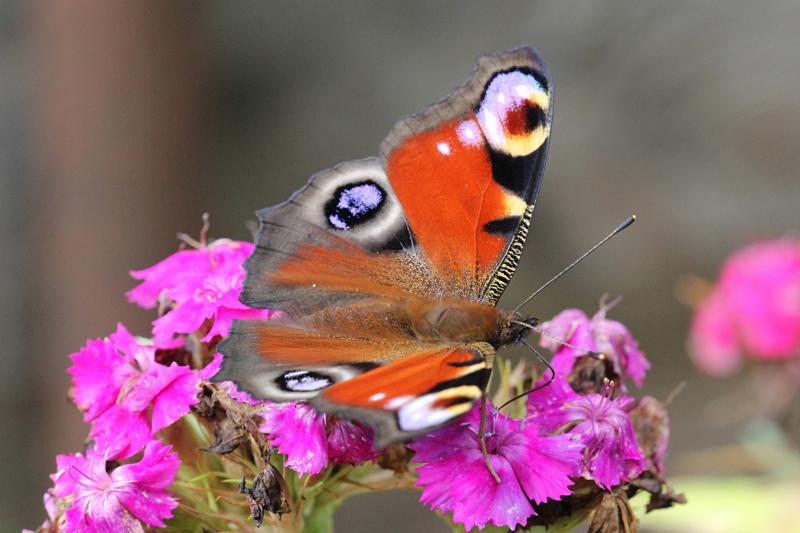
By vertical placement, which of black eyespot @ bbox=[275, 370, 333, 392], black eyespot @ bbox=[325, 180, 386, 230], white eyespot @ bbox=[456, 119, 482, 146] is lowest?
black eyespot @ bbox=[275, 370, 333, 392]

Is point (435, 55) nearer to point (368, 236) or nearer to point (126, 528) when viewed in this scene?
point (368, 236)

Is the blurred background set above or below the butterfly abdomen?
above

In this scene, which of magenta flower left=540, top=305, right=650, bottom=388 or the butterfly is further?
magenta flower left=540, top=305, right=650, bottom=388

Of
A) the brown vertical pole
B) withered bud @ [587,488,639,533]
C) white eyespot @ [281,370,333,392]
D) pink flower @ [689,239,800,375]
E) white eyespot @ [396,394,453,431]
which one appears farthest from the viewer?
the brown vertical pole

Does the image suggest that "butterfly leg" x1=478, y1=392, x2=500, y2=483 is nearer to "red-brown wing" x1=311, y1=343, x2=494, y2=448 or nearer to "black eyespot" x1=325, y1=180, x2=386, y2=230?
"red-brown wing" x1=311, y1=343, x2=494, y2=448

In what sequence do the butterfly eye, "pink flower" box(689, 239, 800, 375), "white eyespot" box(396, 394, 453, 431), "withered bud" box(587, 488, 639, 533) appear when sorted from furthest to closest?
"pink flower" box(689, 239, 800, 375), the butterfly eye, "withered bud" box(587, 488, 639, 533), "white eyespot" box(396, 394, 453, 431)

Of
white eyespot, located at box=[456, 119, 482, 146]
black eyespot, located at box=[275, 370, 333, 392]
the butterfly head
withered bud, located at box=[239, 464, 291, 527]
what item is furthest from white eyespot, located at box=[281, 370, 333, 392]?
white eyespot, located at box=[456, 119, 482, 146]

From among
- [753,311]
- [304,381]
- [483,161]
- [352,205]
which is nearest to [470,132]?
[483,161]

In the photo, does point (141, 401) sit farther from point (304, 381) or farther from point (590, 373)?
point (590, 373)
